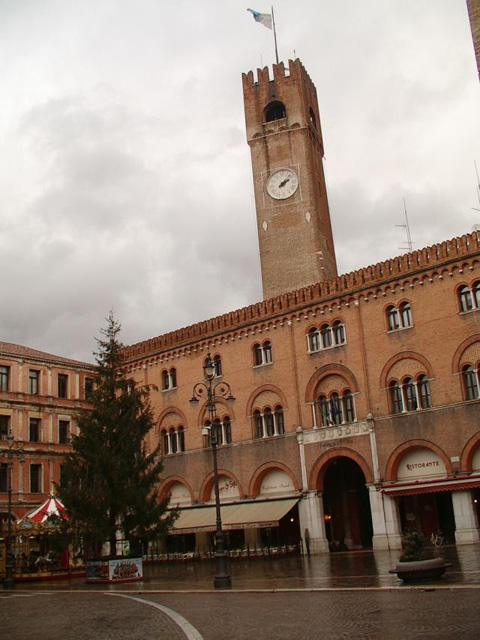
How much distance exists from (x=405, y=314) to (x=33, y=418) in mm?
24918

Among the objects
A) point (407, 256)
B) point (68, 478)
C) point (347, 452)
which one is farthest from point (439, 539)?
point (68, 478)

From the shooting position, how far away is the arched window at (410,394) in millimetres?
32625

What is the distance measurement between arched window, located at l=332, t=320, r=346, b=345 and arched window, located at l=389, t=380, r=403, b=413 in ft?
11.0

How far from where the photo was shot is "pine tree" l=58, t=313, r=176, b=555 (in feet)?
91.6

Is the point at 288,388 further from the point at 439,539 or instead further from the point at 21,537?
the point at 21,537

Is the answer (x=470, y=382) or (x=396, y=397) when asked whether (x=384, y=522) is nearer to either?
(x=396, y=397)

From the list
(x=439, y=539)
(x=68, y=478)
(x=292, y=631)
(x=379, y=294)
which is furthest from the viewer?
(x=379, y=294)

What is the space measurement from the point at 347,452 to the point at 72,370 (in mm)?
22595

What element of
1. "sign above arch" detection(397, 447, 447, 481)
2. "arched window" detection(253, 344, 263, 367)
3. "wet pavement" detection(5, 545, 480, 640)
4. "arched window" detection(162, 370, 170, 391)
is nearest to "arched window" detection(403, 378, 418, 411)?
"sign above arch" detection(397, 447, 447, 481)

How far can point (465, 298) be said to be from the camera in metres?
31.8

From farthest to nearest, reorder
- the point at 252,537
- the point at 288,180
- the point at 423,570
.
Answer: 1. the point at 288,180
2. the point at 252,537
3. the point at 423,570

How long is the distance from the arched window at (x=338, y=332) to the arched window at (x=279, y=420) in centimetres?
470

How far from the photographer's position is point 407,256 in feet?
111

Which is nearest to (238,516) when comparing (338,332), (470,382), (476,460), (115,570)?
(338,332)
